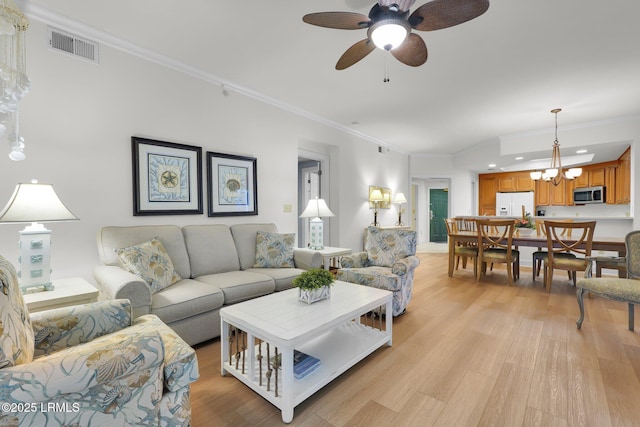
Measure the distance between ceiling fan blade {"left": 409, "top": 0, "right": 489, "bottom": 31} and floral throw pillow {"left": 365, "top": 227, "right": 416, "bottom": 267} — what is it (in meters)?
1.99

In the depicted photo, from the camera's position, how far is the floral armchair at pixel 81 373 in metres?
0.90

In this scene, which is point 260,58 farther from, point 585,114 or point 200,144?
point 585,114

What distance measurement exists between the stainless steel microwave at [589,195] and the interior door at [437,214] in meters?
3.25

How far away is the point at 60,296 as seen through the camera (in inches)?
71.7

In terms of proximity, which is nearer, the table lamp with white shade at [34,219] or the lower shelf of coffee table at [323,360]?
the lower shelf of coffee table at [323,360]

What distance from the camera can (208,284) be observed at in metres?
2.51

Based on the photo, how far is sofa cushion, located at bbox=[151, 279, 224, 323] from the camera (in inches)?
81.7

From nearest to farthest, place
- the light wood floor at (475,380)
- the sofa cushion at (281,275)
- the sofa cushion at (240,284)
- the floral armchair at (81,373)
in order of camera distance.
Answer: the floral armchair at (81,373)
the light wood floor at (475,380)
the sofa cushion at (240,284)
the sofa cushion at (281,275)

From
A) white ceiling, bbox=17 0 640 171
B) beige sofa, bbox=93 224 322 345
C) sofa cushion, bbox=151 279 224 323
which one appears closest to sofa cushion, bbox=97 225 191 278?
beige sofa, bbox=93 224 322 345

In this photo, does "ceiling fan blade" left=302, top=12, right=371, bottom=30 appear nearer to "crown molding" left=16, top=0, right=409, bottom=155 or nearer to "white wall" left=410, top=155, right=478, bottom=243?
"crown molding" left=16, top=0, right=409, bottom=155

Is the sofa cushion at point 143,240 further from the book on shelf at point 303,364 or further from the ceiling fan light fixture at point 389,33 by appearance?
the ceiling fan light fixture at point 389,33

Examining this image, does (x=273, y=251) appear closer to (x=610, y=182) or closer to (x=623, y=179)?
(x=623, y=179)

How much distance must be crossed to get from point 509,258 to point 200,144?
4.32 m

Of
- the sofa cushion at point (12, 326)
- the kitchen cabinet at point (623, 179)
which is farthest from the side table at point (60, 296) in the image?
the kitchen cabinet at point (623, 179)
